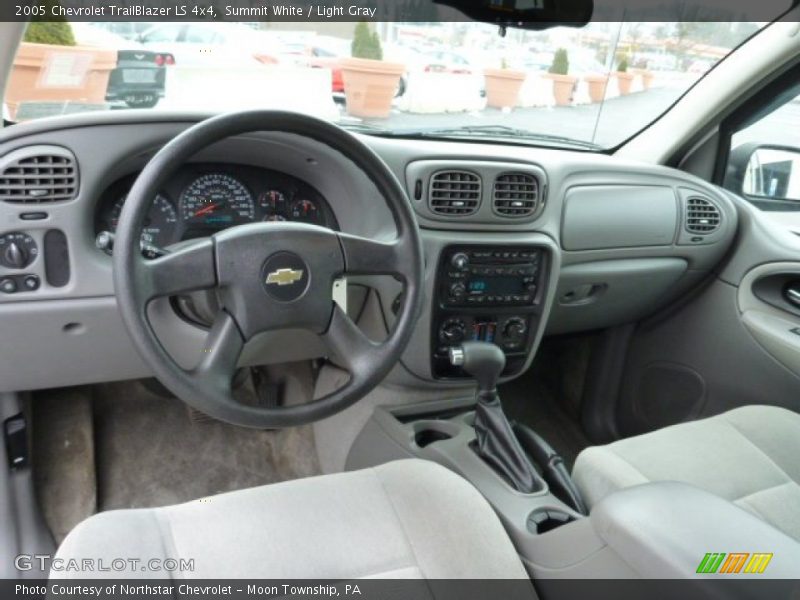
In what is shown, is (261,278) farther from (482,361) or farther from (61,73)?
(61,73)

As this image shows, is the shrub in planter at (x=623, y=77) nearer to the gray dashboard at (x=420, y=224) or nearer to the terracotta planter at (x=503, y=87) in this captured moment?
the gray dashboard at (x=420, y=224)

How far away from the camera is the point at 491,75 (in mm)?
2213

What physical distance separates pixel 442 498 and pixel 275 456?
3.75ft

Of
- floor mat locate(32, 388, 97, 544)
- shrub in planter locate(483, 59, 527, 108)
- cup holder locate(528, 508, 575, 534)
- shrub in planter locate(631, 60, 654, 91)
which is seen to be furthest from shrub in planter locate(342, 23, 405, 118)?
floor mat locate(32, 388, 97, 544)

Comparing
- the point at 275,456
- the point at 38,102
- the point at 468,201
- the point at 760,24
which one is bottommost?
the point at 275,456

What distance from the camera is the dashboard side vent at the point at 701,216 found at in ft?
8.25

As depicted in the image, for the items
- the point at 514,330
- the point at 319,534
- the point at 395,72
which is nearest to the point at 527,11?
the point at 395,72

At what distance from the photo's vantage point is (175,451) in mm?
2340

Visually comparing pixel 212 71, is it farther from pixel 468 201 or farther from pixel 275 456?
pixel 275 456

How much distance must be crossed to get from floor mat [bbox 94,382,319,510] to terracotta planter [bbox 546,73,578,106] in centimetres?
142

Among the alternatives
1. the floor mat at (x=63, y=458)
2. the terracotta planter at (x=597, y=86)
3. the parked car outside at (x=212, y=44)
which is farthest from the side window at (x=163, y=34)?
the terracotta planter at (x=597, y=86)

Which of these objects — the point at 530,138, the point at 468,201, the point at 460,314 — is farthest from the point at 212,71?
the point at 530,138

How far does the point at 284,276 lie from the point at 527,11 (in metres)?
0.93

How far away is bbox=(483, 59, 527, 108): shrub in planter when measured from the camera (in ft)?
7.27
